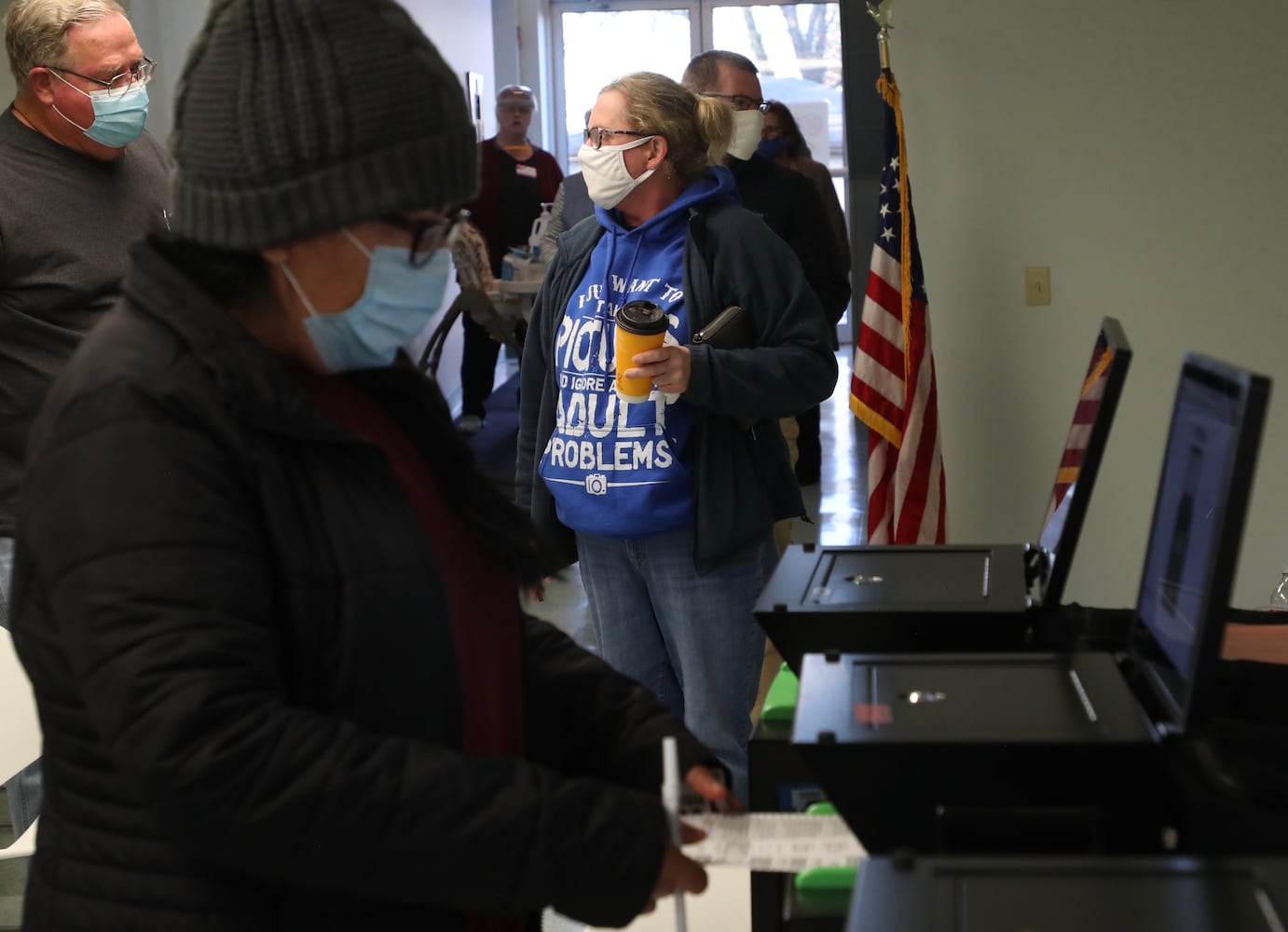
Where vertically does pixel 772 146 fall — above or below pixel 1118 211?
above

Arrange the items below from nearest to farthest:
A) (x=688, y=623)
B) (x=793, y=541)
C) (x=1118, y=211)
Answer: (x=688, y=623), (x=1118, y=211), (x=793, y=541)

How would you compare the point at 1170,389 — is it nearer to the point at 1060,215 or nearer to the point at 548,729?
the point at 1060,215

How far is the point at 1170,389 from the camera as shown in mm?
3484

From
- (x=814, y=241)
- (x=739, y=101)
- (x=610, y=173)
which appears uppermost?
(x=739, y=101)

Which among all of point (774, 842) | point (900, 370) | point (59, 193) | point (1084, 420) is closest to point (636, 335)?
point (1084, 420)

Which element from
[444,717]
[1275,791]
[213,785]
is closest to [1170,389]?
[1275,791]

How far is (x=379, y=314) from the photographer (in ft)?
3.80

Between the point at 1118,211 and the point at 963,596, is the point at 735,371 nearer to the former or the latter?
the point at 963,596

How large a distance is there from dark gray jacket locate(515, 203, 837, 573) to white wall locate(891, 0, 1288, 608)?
1144 millimetres

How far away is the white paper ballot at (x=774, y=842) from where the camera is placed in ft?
4.20

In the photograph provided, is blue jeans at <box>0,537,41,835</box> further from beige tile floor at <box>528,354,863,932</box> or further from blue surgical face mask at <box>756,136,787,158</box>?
blue surgical face mask at <box>756,136,787,158</box>

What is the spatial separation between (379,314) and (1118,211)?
109 inches

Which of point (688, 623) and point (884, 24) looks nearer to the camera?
point (688, 623)

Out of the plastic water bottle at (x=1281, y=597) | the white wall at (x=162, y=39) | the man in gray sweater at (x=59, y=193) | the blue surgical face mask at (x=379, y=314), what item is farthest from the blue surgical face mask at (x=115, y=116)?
the plastic water bottle at (x=1281, y=597)
